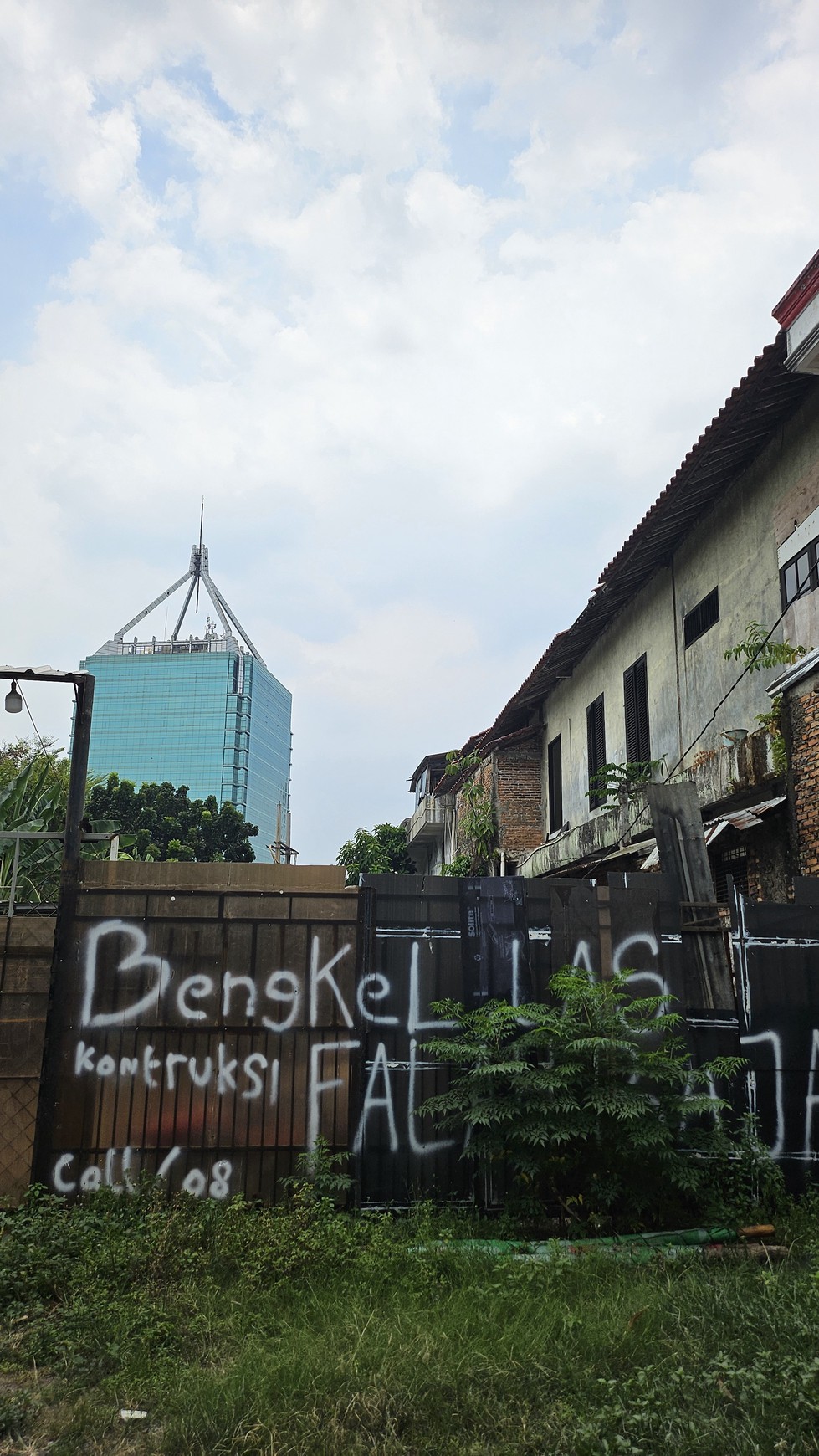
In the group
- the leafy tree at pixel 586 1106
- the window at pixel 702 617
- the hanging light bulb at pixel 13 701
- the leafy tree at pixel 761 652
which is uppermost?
the window at pixel 702 617

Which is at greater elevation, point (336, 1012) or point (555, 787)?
point (555, 787)

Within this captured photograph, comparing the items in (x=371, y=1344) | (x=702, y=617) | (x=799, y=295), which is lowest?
(x=371, y=1344)

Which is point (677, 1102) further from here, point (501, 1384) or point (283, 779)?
point (283, 779)

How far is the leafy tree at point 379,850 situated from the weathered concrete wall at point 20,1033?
116 feet

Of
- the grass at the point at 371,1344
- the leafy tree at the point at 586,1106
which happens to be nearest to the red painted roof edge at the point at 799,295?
the leafy tree at the point at 586,1106

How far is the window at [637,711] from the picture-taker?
16062mm

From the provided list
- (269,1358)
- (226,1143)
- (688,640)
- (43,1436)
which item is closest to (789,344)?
(688,640)

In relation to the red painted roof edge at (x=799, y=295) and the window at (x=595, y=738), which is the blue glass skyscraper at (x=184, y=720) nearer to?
the window at (x=595, y=738)

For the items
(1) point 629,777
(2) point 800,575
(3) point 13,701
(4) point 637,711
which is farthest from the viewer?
(4) point 637,711

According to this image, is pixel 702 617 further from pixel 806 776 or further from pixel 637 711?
pixel 806 776

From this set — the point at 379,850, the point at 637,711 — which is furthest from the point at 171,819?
the point at 637,711

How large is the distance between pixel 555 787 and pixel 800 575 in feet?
36.5

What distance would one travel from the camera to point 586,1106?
5.93 meters

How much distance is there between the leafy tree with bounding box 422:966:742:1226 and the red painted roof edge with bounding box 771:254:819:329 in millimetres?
6721
